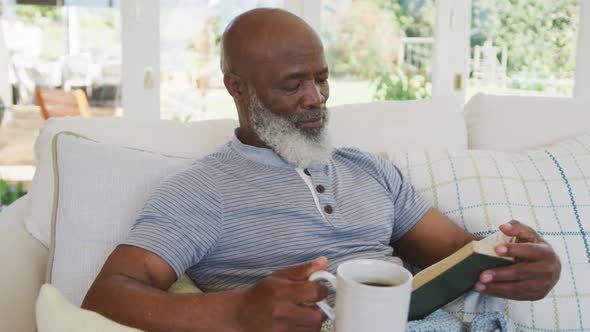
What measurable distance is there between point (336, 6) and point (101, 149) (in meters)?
1.88

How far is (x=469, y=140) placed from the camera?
1878mm

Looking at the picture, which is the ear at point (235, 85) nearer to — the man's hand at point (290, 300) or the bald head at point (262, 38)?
the bald head at point (262, 38)

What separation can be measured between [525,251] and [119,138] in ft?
3.29

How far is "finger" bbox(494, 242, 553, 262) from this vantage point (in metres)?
1.02

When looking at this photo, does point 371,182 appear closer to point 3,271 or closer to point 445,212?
point 445,212

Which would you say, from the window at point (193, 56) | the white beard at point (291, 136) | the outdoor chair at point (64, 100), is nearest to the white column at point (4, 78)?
the outdoor chair at point (64, 100)

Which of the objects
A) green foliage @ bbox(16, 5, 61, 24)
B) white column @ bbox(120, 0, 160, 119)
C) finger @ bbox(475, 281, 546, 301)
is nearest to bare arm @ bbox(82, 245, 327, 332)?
finger @ bbox(475, 281, 546, 301)

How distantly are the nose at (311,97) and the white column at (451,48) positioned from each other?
1842 millimetres

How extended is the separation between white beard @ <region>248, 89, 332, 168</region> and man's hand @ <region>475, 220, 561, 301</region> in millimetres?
421

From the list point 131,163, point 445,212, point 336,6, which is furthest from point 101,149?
point 336,6

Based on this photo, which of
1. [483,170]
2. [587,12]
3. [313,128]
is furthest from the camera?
[587,12]

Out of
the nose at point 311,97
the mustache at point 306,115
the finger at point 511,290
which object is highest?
the nose at point 311,97

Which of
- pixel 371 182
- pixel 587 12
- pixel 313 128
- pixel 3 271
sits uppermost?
pixel 587 12

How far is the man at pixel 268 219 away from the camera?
1.01 m
